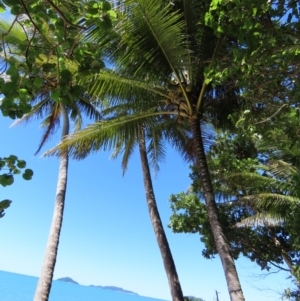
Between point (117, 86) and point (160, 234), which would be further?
point (160, 234)

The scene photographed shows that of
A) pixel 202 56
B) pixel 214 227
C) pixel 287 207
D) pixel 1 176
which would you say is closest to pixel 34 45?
pixel 1 176

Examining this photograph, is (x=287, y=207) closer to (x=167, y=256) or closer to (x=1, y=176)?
(x=167, y=256)

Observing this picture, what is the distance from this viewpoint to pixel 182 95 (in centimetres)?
716

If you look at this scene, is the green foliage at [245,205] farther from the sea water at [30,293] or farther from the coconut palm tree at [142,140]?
the sea water at [30,293]

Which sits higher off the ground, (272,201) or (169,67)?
(169,67)

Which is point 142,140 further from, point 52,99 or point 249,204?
point 52,99

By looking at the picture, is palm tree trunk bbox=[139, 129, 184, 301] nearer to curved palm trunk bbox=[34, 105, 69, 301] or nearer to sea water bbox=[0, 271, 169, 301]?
curved palm trunk bbox=[34, 105, 69, 301]

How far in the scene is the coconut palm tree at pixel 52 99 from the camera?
4.92 feet

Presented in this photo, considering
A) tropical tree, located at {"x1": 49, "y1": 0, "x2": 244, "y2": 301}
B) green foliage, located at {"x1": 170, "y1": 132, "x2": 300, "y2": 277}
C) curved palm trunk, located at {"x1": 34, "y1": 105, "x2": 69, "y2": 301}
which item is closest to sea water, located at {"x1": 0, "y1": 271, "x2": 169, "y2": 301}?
curved palm trunk, located at {"x1": 34, "y1": 105, "x2": 69, "y2": 301}

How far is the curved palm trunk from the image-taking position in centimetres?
778

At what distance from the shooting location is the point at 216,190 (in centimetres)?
1075

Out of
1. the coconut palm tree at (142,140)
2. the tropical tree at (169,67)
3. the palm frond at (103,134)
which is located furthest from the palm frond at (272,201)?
the palm frond at (103,134)

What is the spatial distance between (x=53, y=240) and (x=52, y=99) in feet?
25.8

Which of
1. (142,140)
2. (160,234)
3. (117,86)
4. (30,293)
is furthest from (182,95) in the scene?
(30,293)
